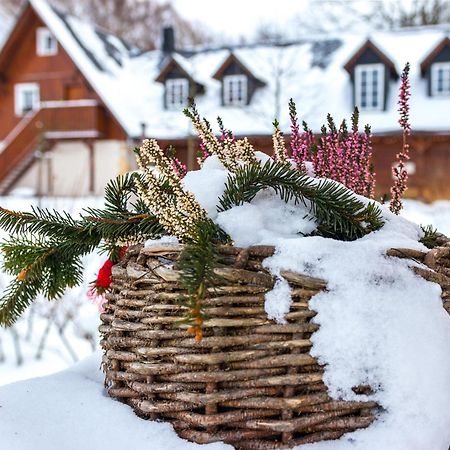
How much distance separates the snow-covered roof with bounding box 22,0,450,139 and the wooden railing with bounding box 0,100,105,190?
69 cm

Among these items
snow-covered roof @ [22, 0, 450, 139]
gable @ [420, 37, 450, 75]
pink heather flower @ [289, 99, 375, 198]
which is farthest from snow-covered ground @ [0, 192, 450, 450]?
gable @ [420, 37, 450, 75]

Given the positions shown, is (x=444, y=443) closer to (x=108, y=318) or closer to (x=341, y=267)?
(x=341, y=267)

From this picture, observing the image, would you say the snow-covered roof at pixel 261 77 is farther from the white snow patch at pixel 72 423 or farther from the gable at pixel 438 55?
the white snow patch at pixel 72 423

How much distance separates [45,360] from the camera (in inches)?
190

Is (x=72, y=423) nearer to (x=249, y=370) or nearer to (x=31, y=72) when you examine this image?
(x=249, y=370)

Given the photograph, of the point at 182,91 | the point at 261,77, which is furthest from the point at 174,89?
the point at 261,77

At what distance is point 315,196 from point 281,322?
0.22m

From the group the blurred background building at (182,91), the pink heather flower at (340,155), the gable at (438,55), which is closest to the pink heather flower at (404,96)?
the pink heather flower at (340,155)

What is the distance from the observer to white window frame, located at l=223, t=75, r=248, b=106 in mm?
12750

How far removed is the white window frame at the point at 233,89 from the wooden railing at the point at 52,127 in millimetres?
2925

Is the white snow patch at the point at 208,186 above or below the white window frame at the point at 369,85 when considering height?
below

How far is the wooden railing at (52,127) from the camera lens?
45.7ft

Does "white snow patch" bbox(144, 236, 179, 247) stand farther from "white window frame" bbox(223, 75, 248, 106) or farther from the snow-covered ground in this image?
"white window frame" bbox(223, 75, 248, 106)

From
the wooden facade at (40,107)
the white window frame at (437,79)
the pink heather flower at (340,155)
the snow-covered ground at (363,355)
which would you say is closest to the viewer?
the snow-covered ground at (363,355)
